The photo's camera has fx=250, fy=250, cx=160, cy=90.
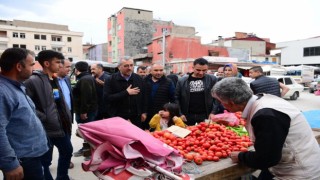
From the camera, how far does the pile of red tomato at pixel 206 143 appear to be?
7.77ft

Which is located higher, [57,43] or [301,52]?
[57,43]

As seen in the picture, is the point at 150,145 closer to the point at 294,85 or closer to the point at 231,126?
the point at 231,126

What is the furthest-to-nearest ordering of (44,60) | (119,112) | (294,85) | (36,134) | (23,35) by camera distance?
(23,35) < (294,85) < (119,112) < (44,60) < (36,134)

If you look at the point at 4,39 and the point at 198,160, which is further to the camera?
the point at 4,39

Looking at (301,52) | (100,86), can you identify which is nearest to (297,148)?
(100,86)

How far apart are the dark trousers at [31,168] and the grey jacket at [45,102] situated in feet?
2.71

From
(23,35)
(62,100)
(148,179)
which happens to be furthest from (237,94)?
(23,35)

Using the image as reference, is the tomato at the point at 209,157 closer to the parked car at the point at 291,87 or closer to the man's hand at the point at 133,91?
the man's hand at the point at 133,91

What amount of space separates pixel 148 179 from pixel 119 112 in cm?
260

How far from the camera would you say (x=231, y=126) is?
3.52 meters

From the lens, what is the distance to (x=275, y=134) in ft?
5.54

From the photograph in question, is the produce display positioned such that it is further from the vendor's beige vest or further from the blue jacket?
the blue jacket

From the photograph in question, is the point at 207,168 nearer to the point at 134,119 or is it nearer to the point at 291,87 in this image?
the point at 134,119

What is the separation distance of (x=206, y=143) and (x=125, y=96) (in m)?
1.88
